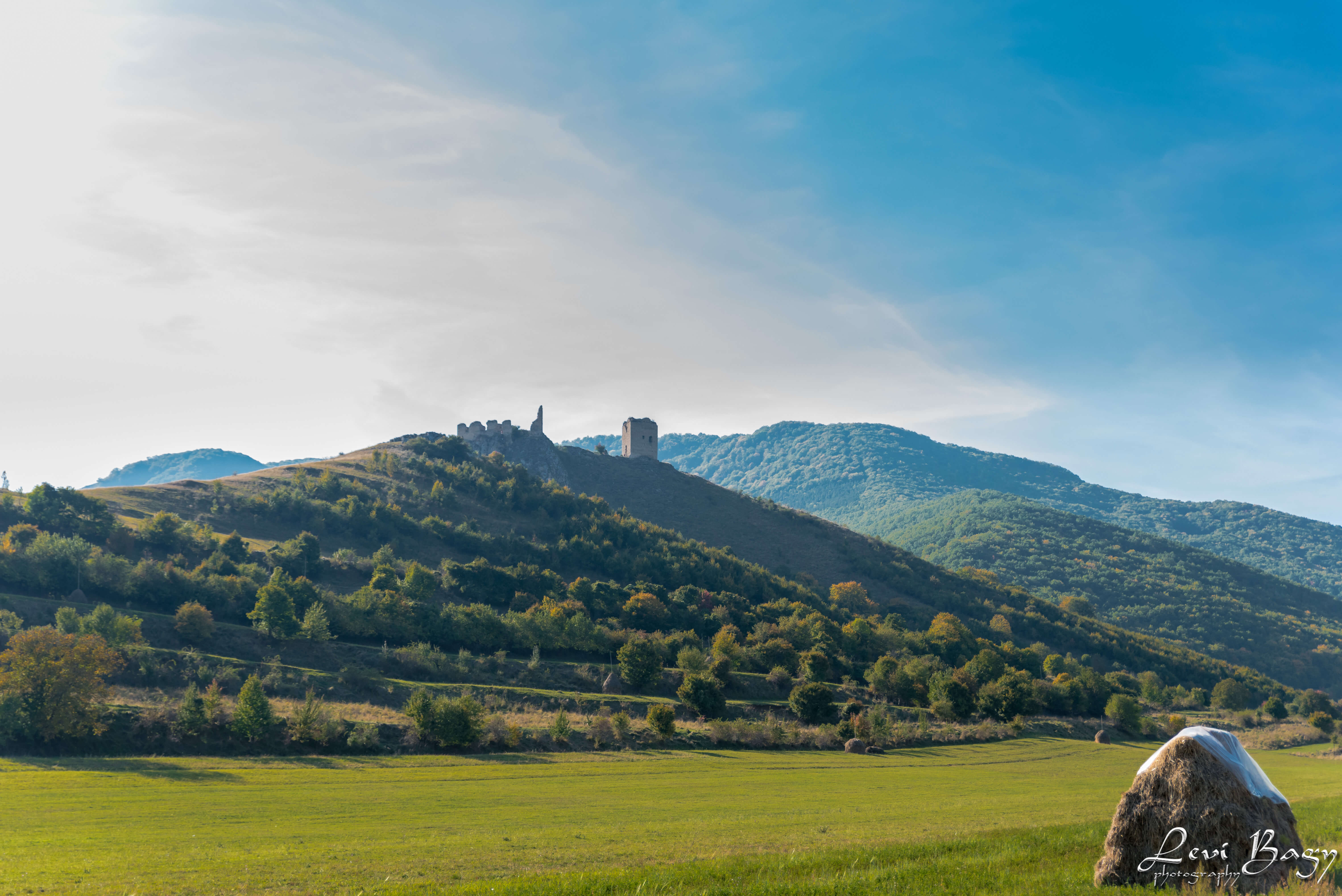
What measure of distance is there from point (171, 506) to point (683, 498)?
88220mm

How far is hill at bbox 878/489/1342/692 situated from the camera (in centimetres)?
13425

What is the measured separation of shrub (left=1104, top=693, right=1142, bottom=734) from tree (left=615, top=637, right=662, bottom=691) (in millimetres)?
44258

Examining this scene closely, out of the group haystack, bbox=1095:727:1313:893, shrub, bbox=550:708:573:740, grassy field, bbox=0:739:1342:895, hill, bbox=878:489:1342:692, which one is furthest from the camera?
hill, bbox=878:489:1342:692

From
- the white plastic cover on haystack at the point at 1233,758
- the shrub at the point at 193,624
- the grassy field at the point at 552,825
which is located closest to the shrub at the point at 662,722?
the grassy field at the point at 552,825

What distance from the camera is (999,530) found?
197250 millimetres

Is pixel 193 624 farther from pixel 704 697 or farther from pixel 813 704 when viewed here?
pixel 813 704

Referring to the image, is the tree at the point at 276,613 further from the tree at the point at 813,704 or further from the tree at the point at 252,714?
the tree at the point at 813,704

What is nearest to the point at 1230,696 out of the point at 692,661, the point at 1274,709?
the point at 1274,709

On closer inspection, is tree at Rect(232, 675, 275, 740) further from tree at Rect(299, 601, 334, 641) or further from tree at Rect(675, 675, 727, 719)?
tree at Rect(675, 675, 727, 719)

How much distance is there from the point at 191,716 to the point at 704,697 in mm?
33716

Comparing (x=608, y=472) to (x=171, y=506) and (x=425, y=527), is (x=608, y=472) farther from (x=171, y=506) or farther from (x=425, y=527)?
(x=171, y=506)

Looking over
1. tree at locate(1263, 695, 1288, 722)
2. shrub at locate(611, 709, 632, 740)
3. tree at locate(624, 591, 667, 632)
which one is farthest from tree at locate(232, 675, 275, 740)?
tree at locate(1263, 695, 1288, 722)

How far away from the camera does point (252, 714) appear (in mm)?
37875

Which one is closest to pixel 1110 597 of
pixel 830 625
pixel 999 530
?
pixel 999 530
